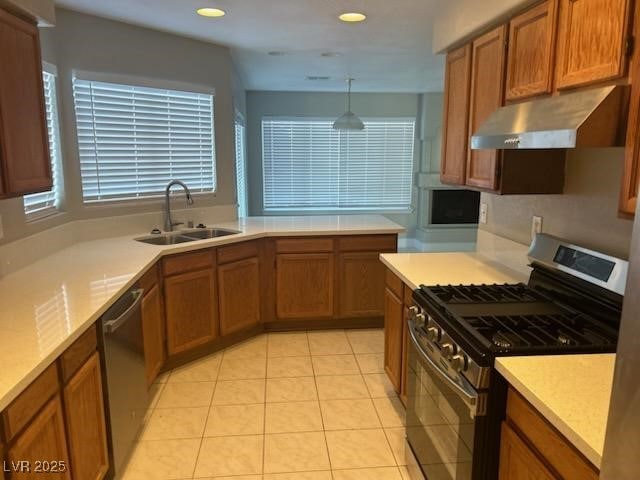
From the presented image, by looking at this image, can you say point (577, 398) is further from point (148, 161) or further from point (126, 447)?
point (148, 161)

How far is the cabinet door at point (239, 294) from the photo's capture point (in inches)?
136

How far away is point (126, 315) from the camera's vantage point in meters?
2.17

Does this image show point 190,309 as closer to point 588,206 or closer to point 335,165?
point 588,206

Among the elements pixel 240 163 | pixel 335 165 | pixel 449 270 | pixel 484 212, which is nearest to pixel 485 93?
pixel 484 212

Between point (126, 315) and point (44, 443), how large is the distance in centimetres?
76

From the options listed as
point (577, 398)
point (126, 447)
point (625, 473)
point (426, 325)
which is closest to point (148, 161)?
point (126, 447)

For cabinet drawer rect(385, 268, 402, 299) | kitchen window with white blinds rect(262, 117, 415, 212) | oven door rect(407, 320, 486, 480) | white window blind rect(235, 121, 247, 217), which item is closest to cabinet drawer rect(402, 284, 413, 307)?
cabinet drawer rect(385, 268, 402, 299)

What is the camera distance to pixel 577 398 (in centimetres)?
118

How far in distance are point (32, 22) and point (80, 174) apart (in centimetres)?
135

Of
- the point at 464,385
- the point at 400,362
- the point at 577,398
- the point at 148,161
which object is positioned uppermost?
the point at 148,161

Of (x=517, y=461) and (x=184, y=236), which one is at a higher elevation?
(x=184, y=236)

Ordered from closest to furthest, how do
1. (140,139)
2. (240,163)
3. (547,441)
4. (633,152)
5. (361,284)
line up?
(547,441)
(633,152)
(140,139)
(361,284)
(240,163)

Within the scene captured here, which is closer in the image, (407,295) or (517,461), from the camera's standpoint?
(517,461)

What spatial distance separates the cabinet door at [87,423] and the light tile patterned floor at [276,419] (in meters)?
0.35
